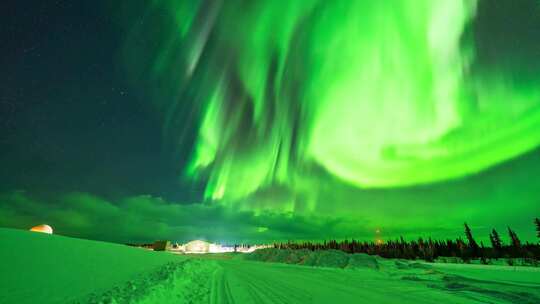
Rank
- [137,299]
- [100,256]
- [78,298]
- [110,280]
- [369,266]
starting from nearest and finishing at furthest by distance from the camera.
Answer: [78,298], [137,299], [110,280], [100,256], [369,266]

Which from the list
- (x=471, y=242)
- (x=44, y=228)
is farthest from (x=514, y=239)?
(x=44, y=228)

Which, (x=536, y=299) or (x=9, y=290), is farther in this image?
(x=536, y=299)

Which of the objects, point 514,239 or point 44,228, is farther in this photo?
point 514,239

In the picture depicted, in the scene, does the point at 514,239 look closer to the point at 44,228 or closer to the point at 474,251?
the point at 474,251

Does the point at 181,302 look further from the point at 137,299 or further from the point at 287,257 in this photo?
the point at 287,257

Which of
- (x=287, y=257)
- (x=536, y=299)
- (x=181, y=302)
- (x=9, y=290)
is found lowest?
(x=287, y=257)

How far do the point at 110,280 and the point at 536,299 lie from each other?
26892 millimetres

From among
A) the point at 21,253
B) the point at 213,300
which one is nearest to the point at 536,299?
the point at 213,300

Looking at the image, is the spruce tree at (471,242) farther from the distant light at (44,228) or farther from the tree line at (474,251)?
the distant light at (44,228)

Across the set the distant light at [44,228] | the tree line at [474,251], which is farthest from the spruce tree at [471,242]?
the distant light at [44,228]

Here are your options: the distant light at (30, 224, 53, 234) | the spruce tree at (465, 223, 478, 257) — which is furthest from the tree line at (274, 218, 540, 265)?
the distant light at (30, 224, 53, 234)

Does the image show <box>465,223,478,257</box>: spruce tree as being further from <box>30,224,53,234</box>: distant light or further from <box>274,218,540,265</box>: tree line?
<box>30,224,53,234</box>: distant light

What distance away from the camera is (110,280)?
12.6 meters

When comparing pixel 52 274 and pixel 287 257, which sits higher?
pixel 52 274
